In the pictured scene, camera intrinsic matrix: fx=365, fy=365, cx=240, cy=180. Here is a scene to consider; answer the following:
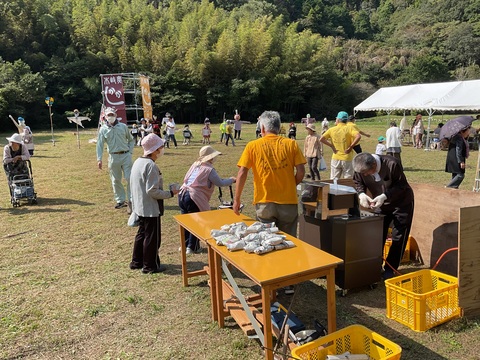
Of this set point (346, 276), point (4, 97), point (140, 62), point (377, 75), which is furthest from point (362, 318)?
point (377, 75)

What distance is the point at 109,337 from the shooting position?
311 cm

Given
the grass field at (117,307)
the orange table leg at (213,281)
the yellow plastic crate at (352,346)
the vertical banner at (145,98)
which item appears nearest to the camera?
the yellow plastic crate at (352,346)

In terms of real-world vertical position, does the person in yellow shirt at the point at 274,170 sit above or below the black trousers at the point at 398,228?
above

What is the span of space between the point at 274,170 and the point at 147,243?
1.74 metres

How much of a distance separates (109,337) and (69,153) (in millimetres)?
15522

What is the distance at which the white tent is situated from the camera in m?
13.3

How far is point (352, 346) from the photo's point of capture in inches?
97.8

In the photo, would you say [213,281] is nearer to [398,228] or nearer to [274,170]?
[274,170]

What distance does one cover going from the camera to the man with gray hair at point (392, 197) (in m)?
3.64

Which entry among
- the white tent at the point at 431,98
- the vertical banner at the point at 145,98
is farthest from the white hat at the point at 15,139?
the white tent at the point at 431,98

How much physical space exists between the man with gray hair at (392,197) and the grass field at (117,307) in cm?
52

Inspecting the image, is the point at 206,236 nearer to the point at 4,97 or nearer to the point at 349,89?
the point at 4,97

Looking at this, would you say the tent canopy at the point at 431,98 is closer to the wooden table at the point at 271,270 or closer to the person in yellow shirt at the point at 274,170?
the person in yellow shirt at the point at 274,170

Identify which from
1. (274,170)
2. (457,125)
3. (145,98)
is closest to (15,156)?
(274,170)
